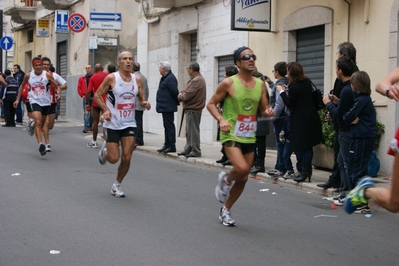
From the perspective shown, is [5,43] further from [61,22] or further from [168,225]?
[168,225]

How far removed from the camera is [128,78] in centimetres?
972

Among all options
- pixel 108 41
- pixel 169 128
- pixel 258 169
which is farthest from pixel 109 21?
pixel 258 169

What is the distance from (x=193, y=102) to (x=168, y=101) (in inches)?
43.8

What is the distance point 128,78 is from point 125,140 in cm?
84

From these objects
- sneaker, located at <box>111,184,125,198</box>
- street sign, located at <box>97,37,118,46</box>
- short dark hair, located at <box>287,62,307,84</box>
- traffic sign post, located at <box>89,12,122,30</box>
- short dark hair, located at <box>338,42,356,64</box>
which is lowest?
sneaker, located at <box>111,184,125,198</box>

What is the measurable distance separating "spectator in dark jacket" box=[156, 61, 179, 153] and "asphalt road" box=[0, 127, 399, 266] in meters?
3.61

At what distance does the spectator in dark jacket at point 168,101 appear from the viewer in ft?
51.5

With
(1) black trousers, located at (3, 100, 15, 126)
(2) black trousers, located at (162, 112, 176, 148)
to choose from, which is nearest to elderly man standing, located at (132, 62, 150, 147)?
(2) black trousers, located at (162, 112, 176, 148)

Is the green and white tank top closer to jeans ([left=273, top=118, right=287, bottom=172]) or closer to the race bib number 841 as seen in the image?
the race bib number 841

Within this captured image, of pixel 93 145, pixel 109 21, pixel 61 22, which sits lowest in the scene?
pixel 93 145

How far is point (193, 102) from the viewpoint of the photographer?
14.8 metres

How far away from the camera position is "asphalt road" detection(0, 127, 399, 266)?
633cm

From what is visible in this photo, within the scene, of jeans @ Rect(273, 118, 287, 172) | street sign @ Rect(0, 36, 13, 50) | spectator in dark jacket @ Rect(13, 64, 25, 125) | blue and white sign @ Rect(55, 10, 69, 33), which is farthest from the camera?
street sign @ Rect(0, 36, 13, 50)

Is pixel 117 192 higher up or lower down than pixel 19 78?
lower down
